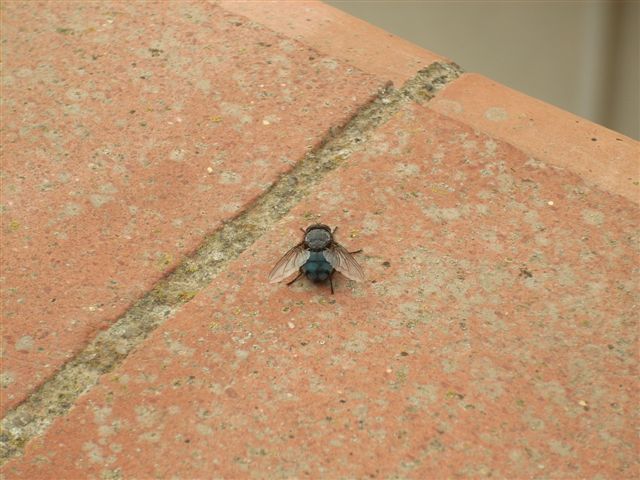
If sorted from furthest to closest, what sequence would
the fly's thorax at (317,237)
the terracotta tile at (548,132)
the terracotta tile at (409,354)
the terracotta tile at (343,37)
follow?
the terracotta tile at (343,37)
the terracotta tile at (548,132)
the fly's thorax at (317,237)
the terracotta tile at (409,354)

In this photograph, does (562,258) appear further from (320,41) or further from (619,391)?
(320,41)

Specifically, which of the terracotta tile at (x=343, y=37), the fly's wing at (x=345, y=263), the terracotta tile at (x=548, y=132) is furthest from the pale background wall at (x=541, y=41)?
the fly's wing at (x=345, y=263)

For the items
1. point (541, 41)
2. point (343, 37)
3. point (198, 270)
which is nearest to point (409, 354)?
point (198, 270)

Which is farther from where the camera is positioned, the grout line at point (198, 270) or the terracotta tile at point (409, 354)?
the grout line at point (198, 270)

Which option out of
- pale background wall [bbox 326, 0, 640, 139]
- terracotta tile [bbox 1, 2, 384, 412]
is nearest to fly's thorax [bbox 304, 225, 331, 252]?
terracotta tile [bbox 1, 2, 384, 412]

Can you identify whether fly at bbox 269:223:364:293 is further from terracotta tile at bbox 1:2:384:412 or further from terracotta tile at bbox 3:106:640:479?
terracotta tile at bbox 1:2:384:412

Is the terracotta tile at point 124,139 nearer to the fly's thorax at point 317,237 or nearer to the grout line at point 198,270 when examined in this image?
the grout line at point 198,270

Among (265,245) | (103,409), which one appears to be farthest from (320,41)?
(103,409)

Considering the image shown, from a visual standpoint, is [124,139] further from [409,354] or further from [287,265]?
[409,354]
